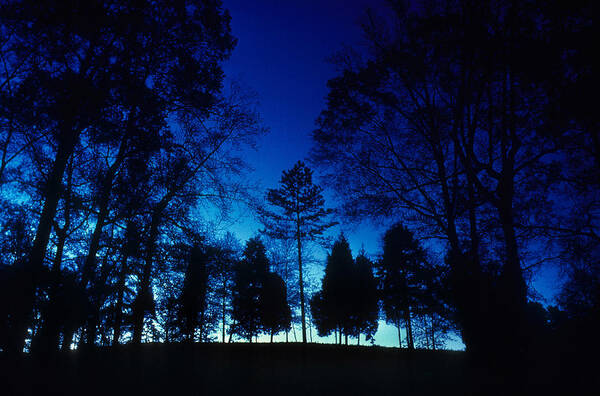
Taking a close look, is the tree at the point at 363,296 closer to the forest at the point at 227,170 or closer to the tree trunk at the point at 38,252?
the forest at the point at 227,170

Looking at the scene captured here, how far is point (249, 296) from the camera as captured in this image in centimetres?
2556

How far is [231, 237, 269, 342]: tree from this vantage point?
997 inches

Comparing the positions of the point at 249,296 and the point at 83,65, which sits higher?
the point at 83,65

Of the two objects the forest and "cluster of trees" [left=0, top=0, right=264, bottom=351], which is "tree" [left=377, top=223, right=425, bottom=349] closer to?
the forest

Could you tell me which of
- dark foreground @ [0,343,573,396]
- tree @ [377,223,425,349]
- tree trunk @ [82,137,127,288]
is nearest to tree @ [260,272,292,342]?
tree @ [377,223,425,349]

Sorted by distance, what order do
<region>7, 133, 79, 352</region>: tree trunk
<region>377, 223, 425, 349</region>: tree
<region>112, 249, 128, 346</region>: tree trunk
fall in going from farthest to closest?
1. <region>377, 223, 425, 349</region>: tree
2. <region>112, 249, 128, 346</region>: tree trunk
3. <region>7, 133, 79, 352</region>: tree trunk

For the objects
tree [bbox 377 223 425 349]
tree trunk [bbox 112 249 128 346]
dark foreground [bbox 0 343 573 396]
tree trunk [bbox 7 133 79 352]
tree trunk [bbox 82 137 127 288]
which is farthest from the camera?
tree [bbox 377 223 425 349]

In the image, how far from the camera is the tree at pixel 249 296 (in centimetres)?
2531

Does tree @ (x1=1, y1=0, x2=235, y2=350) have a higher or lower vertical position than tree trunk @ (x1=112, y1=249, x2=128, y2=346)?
higher

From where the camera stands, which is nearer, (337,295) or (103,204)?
(103,204)

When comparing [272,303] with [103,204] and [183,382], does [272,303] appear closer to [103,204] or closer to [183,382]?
[103,204]

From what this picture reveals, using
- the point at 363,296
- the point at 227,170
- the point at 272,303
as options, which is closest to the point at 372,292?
the point at 363,296

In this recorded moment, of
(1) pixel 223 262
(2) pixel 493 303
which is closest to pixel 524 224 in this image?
(2) pixel 493 303

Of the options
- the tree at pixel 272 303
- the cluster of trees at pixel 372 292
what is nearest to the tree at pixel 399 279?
the cluster of trees at pixel 372 292
